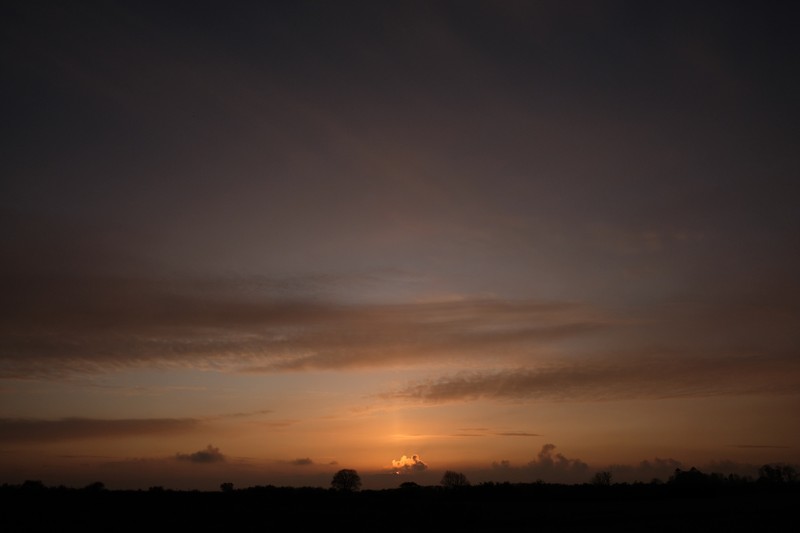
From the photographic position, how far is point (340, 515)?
66625 millimetres

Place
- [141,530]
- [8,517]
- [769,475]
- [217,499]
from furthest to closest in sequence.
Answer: [769,475] → [217,499] → [8,517] → [141,530]

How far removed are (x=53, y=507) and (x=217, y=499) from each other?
2172cm

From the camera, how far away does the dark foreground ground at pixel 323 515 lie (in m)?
55.1

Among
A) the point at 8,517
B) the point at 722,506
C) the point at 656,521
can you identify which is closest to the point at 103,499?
the point at 8,517

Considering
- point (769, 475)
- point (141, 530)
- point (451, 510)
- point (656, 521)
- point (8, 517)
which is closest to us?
point (141, 530)

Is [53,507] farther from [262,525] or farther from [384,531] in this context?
[384,531]

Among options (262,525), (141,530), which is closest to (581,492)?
(262,525)

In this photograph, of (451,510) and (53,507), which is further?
→ (451,510)

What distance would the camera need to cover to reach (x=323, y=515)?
66438 mm

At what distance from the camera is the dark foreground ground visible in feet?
181

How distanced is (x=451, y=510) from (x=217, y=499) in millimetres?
31458

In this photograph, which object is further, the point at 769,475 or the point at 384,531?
the point at 769,475

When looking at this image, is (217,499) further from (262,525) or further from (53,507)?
(262,525)

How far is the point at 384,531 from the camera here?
53.9 meters
